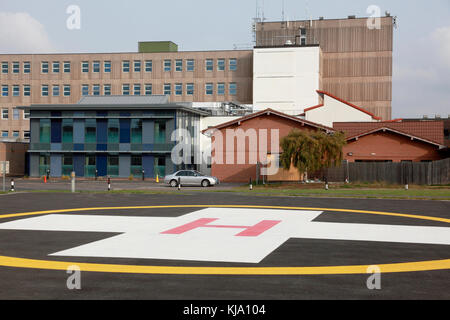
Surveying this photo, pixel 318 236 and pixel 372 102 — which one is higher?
pixel 372 102

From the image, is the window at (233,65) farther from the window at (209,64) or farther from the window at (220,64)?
the window at (209,64)

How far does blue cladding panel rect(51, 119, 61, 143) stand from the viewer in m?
57.6

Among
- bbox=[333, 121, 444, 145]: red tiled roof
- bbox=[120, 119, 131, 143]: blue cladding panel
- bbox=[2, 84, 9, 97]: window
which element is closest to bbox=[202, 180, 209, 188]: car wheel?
bbox=[120, 119, 131, 143]: blue cladding panel

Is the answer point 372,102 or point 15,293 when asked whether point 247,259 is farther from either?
point 372,102

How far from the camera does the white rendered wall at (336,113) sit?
6188 cm

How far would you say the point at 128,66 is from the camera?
287 feet

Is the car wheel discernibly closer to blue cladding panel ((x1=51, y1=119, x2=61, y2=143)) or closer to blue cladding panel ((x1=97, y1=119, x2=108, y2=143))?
blue cladding panel ((x1=97, y1=119, x2=108, y2=143))

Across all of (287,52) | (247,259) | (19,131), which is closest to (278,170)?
(287,52)

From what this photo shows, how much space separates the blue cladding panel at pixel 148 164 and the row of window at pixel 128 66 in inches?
1316

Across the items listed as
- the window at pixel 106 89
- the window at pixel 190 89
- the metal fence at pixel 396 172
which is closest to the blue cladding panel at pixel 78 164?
the metal fence at pixel 396 172

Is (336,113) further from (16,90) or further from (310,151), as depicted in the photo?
(16,90)

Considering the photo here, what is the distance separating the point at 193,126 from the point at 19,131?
4134 centimetres

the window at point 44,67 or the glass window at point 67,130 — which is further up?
the window at point 44,67

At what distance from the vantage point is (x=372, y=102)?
3317 inches
